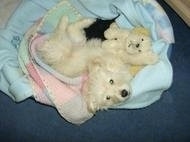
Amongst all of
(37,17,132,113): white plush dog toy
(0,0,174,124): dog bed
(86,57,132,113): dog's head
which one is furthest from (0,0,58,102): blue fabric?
(86,57,132,113): dog's head

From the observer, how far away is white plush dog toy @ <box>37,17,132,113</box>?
3.91ft

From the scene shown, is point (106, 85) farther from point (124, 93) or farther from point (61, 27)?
point (61, 27)

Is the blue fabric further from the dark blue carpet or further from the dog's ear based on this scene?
the dog's ear

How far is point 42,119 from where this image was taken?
1309mm

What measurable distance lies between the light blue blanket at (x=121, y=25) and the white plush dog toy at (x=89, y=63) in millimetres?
93

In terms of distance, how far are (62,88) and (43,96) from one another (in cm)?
7

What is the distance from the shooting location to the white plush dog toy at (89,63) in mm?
1190

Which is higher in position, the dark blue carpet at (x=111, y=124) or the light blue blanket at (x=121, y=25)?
the light blue blanket at (x=121, y=25)

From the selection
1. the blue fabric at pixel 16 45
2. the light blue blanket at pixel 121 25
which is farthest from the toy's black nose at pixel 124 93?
the blue fabric at pixel 16 45

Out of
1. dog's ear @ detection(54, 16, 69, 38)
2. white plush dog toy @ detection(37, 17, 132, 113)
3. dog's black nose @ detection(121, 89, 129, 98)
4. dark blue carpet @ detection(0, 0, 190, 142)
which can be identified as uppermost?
dog's ear @ detection(54, 16, 69, 38)

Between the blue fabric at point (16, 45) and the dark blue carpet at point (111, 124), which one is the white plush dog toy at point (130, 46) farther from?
the blue fabric at point (16, 45)

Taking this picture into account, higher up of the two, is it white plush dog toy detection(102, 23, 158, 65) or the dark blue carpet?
white plush dog toy detection(102, 23, 158, 65)

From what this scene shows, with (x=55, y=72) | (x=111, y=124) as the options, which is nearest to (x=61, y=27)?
(x=55, y=72)

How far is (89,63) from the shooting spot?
126 cm
